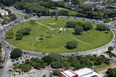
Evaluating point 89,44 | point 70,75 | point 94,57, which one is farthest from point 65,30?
point 70,75

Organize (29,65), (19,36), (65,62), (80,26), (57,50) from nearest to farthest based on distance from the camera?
(29,65) → (65,62) → (57,50) → (19,36) → (80,26)

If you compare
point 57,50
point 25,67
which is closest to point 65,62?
point 25,67

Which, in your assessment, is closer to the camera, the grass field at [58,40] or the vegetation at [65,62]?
the vegetation at [65,62]

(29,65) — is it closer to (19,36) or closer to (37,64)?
(37,64)

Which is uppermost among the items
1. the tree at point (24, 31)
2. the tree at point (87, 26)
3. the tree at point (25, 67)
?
the tree at point (87, 26)

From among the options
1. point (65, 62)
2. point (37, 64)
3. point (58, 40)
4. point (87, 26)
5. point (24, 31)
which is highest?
point (87, 26)

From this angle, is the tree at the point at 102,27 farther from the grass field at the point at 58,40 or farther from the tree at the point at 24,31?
the tree at the point at 24,31

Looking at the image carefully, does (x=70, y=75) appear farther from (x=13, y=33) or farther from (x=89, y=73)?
(x=13, y=33)

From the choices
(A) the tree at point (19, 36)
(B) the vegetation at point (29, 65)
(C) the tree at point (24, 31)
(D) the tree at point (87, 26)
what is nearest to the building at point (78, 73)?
(B) the vegetation at point (29, 65)

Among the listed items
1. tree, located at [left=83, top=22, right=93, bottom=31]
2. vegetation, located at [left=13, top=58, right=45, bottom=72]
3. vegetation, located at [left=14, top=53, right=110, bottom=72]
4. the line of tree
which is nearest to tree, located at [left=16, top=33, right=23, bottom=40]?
vegetation, located at [left=13, top=58, right=45, bottom=72]

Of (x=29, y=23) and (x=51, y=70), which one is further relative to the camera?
(x=29, y=23)

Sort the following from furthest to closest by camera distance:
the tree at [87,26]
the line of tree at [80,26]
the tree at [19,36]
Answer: the tree at [87,26]
the line of tree at [80,26]
the tree at [19,36]
